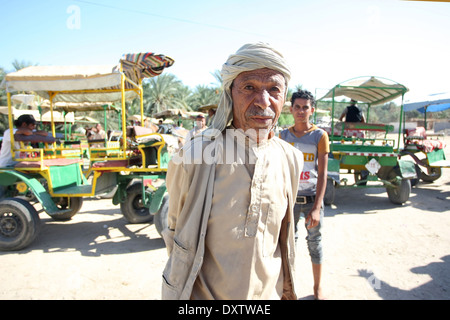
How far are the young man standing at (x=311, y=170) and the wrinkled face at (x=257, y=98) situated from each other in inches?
54.9

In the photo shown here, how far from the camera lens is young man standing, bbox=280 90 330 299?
2.51 metres

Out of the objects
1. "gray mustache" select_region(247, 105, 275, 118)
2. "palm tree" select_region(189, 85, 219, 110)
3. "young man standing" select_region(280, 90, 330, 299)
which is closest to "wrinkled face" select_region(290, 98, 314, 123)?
"young man standing" select_region(280, 90, 330, 299)

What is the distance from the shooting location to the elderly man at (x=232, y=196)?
120cm

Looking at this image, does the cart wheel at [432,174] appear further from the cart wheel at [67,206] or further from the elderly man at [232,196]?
the cart wheel at [67,206]

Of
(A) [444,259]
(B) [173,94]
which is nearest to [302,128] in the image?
(A) [444,259]

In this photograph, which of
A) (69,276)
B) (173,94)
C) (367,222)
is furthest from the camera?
(173,94)

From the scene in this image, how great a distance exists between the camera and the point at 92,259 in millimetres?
3750

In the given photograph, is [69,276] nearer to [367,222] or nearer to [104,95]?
[104,95]

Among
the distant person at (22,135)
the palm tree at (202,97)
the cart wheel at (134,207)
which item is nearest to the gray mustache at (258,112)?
the cart wheel at (134,207)

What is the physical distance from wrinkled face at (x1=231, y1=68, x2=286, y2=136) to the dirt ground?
7.65 ft

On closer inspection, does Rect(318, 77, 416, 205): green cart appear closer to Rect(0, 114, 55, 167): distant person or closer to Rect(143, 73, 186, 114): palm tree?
Rect(0, 114, 55, 167): distant person

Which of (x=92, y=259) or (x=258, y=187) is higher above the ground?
(x=258, y=187)

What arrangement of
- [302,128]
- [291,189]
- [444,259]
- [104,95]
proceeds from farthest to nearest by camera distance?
[104,95] < [444,259] < [302,128] < [291,189]
